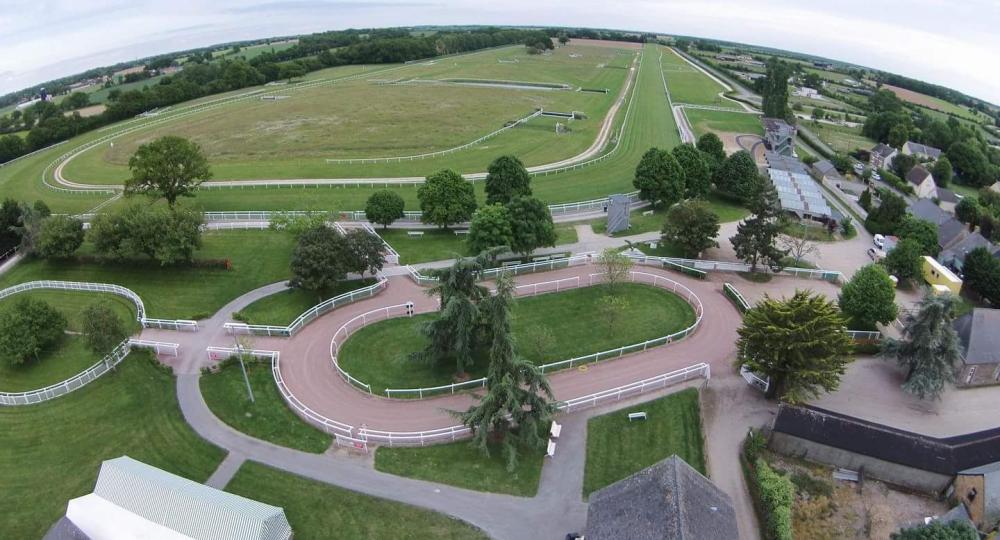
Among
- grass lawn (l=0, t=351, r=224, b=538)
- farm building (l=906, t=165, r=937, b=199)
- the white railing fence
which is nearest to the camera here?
grass lawn (l=0, t=351, r=224, b=538)

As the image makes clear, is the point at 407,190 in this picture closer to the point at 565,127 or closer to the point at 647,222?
the point at 647,222

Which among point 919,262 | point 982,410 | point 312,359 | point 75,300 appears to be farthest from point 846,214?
point 75,300

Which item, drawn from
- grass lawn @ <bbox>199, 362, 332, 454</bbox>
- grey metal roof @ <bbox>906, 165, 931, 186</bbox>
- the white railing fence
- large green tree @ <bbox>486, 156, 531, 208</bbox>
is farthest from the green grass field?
grass lawn @ <bbox>199, 362, 332, 454</bbox>

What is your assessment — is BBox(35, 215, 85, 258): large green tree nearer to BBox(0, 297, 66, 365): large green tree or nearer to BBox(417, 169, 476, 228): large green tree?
BBox(0, 297, 66, 365): large green tree

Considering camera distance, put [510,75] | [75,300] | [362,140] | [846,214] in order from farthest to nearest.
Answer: [510,75]
[362,140]
[846,214]
[75,300]

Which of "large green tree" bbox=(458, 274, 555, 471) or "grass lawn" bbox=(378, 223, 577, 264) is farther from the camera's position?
"grass lawn" bbox=(378, 223, 577, 264)

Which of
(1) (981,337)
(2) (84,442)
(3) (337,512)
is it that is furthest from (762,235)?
(2) (84,442)

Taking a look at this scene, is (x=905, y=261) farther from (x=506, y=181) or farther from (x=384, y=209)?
(x=384, y=209)
